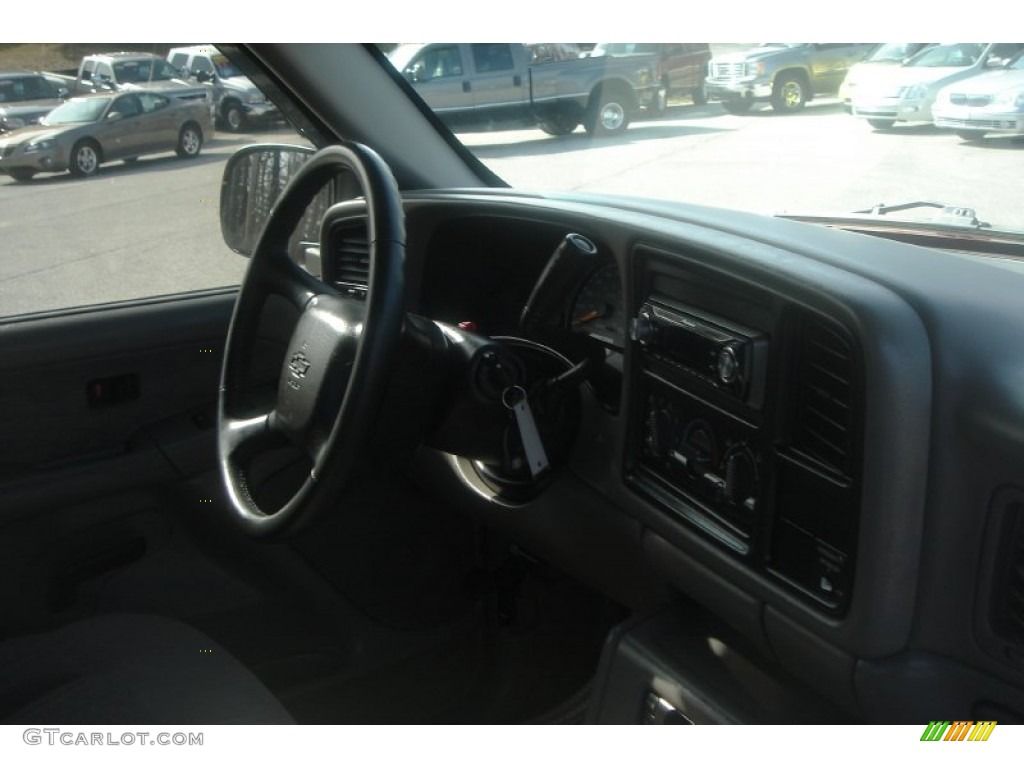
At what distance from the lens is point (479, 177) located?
8.20 feet

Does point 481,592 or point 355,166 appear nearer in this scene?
point 355,166

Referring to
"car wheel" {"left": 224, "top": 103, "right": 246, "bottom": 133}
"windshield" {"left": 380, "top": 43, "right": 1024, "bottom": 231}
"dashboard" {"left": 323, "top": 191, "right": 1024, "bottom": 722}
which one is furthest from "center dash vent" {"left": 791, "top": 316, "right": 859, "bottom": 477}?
"car wheel" {"left": 224, "top": 103, "right": 246, "bottom": 133}

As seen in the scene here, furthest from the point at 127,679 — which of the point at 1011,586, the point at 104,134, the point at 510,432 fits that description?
the point at 104,134

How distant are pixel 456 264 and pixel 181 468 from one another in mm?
781

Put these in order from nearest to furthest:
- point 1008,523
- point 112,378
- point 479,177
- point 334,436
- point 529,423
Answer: point 1008,523, point 334,436, point 529,423, point 112,378, point 479,177

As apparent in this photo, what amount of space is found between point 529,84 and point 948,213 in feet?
3.29

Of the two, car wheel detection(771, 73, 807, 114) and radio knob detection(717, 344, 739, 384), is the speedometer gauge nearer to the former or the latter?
radio knob detection(717, 344, 739, 384)

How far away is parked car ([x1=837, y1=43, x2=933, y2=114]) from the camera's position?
1.83 m

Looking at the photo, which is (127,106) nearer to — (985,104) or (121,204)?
(121,204)

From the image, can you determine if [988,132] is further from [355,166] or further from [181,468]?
[181,468]

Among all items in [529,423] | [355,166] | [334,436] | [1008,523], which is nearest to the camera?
[1008,523]

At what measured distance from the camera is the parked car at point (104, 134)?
7.58ft

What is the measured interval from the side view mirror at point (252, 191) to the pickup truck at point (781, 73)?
98cm

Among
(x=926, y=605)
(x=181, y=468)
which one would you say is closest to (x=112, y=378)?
(x=181, y=468)
